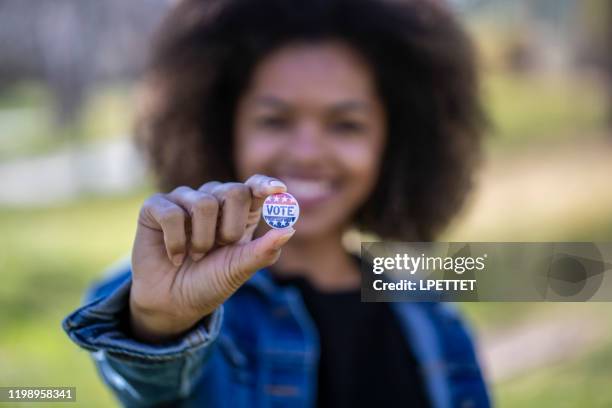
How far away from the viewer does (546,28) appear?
16.9ft

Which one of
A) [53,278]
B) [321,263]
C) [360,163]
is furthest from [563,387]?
[53,278]

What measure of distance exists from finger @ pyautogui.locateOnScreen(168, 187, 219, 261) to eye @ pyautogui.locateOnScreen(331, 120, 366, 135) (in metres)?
0.77

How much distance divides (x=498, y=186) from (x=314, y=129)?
3386mm

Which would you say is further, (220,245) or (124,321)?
(124,321)

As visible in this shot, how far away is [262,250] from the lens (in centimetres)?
79

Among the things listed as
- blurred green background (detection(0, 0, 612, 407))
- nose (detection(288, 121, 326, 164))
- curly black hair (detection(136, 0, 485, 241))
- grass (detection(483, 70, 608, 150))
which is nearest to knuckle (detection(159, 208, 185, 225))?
nose (detection(288, 121, 326, 164))

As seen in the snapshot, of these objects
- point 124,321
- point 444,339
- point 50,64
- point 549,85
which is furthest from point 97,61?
point 124,321

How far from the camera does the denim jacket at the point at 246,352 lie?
3.18 feet

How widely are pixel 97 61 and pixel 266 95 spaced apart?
11.3ft

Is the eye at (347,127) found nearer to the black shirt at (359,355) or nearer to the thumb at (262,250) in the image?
the black shirt at (359,355)

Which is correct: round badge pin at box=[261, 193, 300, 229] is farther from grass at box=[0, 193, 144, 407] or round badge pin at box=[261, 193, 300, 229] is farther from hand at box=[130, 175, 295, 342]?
grass at box=[0, 193, 144, 407]

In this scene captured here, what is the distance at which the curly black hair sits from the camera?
1.72 meters

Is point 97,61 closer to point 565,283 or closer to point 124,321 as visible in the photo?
point 565,283

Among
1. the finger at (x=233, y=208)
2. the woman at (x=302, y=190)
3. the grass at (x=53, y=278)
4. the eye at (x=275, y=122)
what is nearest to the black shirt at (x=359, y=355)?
the woman at (x=302, y=190)
